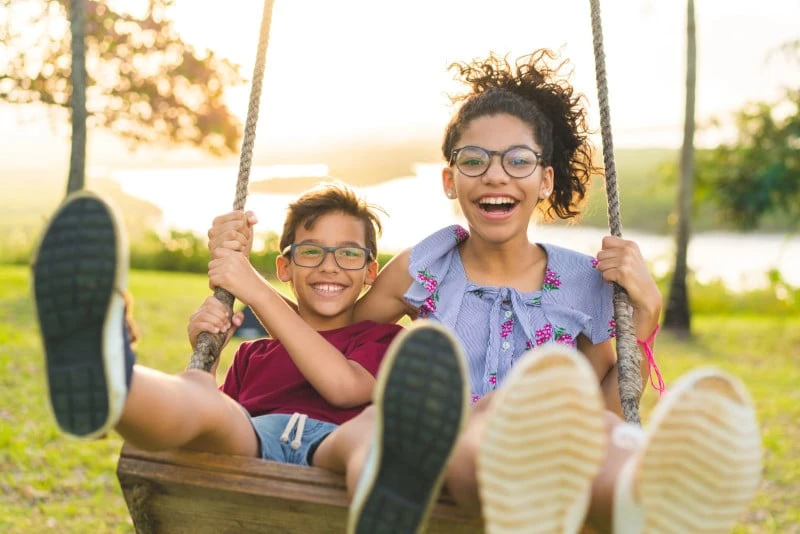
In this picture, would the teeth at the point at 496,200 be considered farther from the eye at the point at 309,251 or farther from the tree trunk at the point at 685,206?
the tree trunk at the point at 685,206

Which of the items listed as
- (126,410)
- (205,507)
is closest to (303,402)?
(205,507)

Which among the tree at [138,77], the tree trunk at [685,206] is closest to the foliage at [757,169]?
the tree trunk at [685,206]

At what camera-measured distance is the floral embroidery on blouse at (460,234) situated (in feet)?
9.34

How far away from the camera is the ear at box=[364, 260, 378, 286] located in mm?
2677

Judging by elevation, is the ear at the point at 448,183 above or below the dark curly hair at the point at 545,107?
below

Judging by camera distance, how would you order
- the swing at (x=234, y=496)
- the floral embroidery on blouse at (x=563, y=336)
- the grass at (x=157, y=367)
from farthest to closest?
the grass at (x=157, y=367) < the floral embroidery on blouse at (x=563, y=336) < the swing at (x=234, y=496)

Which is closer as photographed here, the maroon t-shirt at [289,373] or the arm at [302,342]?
the arm at [302,342]

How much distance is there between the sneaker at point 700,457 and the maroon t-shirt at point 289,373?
3.36 feet

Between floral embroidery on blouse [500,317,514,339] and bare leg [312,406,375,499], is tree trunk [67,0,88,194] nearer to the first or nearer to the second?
floral embroidery on blouse [500,317,514,339]

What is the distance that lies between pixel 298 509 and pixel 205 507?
0.23 meters

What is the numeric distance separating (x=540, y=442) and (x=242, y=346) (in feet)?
4.66

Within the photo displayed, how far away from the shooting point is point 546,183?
8.82ft

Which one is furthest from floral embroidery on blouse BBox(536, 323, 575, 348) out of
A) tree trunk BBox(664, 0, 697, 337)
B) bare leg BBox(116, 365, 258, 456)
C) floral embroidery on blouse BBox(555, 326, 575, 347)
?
tree trunk BBox(664, 0, 697, 337)

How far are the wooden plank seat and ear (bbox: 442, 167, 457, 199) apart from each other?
1.07 metres
